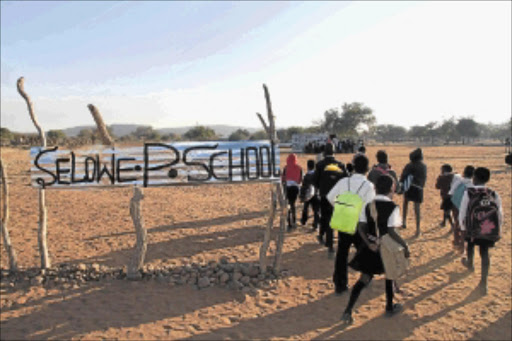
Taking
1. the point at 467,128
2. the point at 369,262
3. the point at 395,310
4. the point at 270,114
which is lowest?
the point at 395,310

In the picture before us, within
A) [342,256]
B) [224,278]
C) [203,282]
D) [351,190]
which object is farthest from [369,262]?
[203,282]

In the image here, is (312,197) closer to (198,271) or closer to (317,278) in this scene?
(317,278)

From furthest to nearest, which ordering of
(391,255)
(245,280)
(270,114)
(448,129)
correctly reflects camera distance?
1. (448,129)
2. (270,114)
3. (245,280)
4. (391,255)

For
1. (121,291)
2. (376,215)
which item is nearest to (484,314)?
(376,215)

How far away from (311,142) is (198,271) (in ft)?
104

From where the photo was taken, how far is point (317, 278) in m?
5.38

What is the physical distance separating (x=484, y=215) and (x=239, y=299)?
142 inches

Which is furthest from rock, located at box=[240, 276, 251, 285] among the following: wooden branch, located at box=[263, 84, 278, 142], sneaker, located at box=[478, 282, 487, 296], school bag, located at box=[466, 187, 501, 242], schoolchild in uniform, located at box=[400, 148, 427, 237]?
schoolchild in uniform, located at box=[400, 148, 427, 237]

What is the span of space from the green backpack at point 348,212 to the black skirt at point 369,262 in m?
0.27

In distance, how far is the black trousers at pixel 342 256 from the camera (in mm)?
4297

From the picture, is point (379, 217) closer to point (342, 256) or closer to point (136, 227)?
point (342, 256)

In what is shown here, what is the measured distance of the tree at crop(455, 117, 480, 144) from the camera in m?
68.0

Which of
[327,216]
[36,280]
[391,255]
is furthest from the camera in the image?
[327,216]

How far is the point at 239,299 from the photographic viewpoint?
4.74 meters
